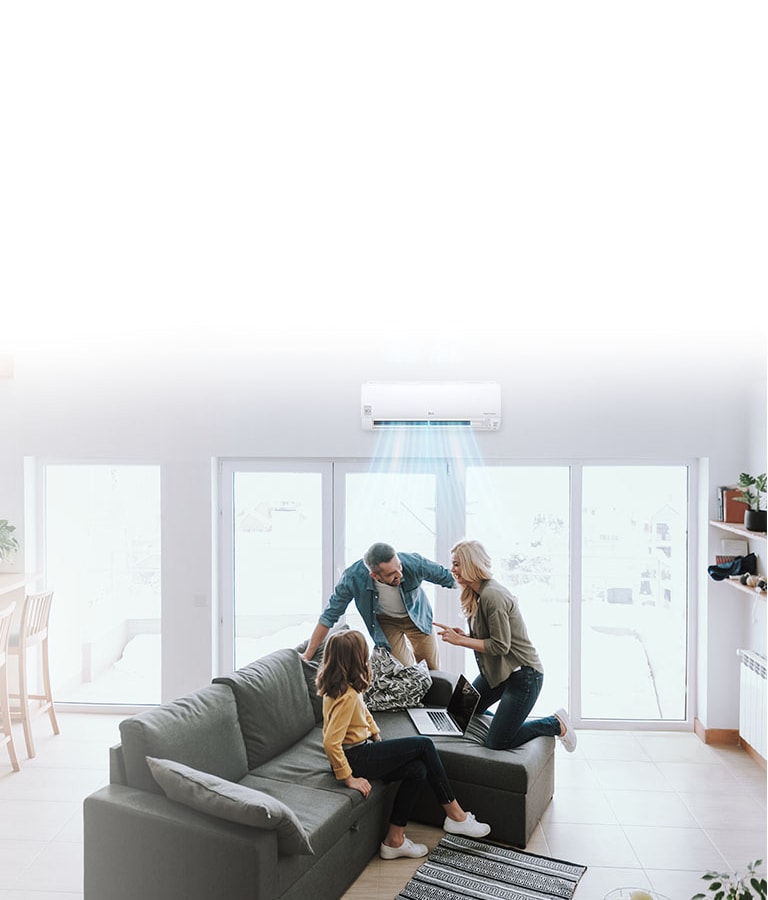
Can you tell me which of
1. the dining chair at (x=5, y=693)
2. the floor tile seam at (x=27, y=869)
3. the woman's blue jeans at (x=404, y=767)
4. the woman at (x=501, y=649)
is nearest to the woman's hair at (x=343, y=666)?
the woman's blue jeans at (x=404, y=767)

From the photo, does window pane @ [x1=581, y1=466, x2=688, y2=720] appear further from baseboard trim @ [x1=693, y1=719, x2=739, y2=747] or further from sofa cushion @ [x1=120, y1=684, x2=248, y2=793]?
sofa cushion @ [x1=120, y1=684, x2=248, y2=793]

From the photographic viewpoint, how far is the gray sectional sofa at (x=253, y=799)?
7.79 feet

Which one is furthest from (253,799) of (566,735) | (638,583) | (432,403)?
(638,583)

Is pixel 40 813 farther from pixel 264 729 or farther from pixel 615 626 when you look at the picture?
pixel 615 626

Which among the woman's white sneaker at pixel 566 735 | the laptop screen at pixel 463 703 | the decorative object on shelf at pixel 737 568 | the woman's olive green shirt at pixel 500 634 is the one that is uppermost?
the decorative object on shelf at pixel 737 568

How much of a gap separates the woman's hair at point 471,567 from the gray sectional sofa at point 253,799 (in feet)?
2.10

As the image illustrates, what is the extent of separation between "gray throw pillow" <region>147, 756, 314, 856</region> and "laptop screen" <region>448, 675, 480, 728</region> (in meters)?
1.31

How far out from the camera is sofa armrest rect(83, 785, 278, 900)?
7.64ft

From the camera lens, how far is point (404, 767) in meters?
3.11

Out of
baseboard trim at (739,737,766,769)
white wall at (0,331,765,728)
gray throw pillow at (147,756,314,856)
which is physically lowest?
baseboard trim at (739,737,766,769)

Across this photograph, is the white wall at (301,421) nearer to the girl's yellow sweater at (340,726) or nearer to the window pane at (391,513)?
the window pane at (391,513)

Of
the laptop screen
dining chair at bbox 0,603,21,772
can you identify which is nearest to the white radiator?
the laptop screen

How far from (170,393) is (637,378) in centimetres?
292

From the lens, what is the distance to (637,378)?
445 centimetres
